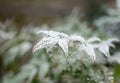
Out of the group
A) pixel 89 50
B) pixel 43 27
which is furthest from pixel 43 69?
pixel 43 27

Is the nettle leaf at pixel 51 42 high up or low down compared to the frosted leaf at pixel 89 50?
up

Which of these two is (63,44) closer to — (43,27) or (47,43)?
(47,43)

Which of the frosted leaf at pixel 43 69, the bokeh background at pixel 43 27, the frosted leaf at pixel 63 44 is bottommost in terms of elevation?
the frosted leaf at pixel 43 69

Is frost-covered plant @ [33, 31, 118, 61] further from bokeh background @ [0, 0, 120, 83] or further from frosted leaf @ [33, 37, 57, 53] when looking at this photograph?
bokeh background @ [0, 0, 120, 83]

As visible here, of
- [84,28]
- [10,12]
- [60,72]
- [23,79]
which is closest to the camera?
[60,72]

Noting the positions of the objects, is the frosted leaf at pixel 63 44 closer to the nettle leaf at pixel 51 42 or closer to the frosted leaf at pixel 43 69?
the nettle leaf at pixel 51 42

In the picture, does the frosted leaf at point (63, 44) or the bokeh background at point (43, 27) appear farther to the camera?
the bokeh background at point (43, 27)

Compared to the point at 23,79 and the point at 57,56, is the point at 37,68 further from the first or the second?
the point at 57,56

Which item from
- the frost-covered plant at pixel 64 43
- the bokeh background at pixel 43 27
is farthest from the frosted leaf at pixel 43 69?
the frost-covered plant at pixel 64 43

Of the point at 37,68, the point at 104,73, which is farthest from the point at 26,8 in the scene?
the point at 104,73
